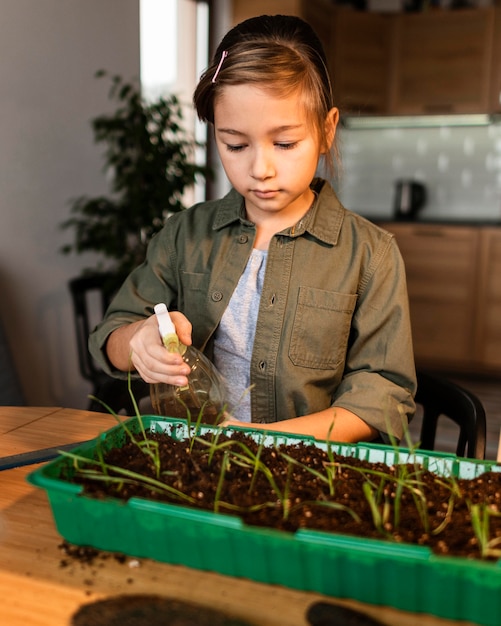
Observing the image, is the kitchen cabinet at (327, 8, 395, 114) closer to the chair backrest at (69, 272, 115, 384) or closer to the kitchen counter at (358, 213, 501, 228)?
the kitchen counter at (358, 213, 501, 228)

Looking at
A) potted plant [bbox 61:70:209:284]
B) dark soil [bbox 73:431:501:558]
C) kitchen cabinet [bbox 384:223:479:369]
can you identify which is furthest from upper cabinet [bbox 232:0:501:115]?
dark soil [bbox 73:431:501:558]

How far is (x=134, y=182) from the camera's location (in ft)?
9.40

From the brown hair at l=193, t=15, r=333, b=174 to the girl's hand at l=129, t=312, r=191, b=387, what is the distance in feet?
1.23

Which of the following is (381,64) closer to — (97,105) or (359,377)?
(97,105)

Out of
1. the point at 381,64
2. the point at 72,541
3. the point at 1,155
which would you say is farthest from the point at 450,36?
the point at 72,541

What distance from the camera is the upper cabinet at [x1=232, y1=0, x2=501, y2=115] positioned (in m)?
4.24

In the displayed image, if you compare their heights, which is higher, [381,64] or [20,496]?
[381,64]

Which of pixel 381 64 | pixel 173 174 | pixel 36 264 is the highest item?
pixel 381 64

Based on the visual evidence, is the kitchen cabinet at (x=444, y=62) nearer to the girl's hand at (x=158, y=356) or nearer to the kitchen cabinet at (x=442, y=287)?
the kitchen cabinet at (x=442, y=287)

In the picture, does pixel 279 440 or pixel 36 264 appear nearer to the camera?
pixel 279 440

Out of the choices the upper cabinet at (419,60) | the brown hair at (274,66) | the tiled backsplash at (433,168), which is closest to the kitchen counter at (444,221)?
the tiled backsplash at (433,168)

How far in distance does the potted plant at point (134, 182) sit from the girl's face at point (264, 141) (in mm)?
1820

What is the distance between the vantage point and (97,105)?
3102mm

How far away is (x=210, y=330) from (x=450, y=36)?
3.76 m
